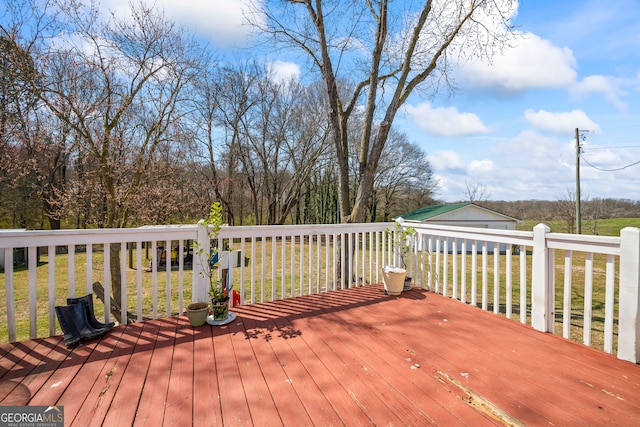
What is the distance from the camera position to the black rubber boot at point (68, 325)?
2150mm

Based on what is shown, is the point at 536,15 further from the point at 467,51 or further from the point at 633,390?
the point at 633,390

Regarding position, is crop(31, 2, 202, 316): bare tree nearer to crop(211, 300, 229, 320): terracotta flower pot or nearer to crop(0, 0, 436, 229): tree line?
crop(0, 0, 436, 229): tree line

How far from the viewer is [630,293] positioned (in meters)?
1.87

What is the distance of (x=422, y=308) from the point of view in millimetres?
2975

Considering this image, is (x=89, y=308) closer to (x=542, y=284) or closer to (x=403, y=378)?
(x=403, y=378)

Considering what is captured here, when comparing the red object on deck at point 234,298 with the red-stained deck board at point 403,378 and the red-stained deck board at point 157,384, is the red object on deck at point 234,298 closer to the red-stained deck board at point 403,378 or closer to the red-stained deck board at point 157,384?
A: the red-stained deck board at point 157,384

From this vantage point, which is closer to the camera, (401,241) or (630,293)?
(630,293)

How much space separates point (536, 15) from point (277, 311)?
6679 mm

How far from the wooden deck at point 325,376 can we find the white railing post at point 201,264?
310 mm

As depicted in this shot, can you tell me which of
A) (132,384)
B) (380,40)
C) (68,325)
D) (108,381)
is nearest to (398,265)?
(132,384)

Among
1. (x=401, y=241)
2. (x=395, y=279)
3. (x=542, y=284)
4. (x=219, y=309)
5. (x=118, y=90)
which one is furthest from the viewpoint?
(x=118, y=90)

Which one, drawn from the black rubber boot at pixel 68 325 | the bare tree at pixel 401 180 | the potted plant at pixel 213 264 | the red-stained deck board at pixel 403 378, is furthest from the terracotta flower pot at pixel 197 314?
the bare tree at pixel 401 180

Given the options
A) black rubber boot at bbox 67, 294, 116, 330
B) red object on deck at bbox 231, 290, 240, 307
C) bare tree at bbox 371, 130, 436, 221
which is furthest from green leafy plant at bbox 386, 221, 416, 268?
bare tree at bbox 371, 130, 436, 221

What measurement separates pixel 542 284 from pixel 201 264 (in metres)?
3.13
